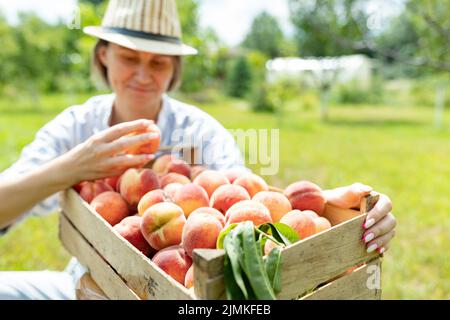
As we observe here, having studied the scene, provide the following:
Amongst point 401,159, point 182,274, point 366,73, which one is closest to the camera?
point 182,274

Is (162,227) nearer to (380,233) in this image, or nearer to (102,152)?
(102,152)

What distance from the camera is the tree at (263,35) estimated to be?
33059 millimetres

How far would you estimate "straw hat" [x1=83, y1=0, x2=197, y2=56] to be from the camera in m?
1.66

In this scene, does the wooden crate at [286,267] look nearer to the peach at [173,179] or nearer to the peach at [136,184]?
the peach at [136,184]

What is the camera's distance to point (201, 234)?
98 cm

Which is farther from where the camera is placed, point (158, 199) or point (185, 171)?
point (185, 171)

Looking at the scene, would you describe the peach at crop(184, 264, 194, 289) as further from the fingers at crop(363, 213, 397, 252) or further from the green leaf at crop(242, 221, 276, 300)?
the fingers at crop(363, 213, 397, 252)

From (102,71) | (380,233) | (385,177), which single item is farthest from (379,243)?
(385,177)

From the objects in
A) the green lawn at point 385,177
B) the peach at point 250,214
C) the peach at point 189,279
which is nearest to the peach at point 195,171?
the peach at point 250,214

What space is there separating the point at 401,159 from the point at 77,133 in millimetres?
5804

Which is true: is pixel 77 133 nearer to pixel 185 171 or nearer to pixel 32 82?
pixel 185 171

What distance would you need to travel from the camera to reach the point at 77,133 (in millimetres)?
1795

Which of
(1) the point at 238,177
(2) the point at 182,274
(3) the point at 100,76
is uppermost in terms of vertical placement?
(3) the point at 100,76
